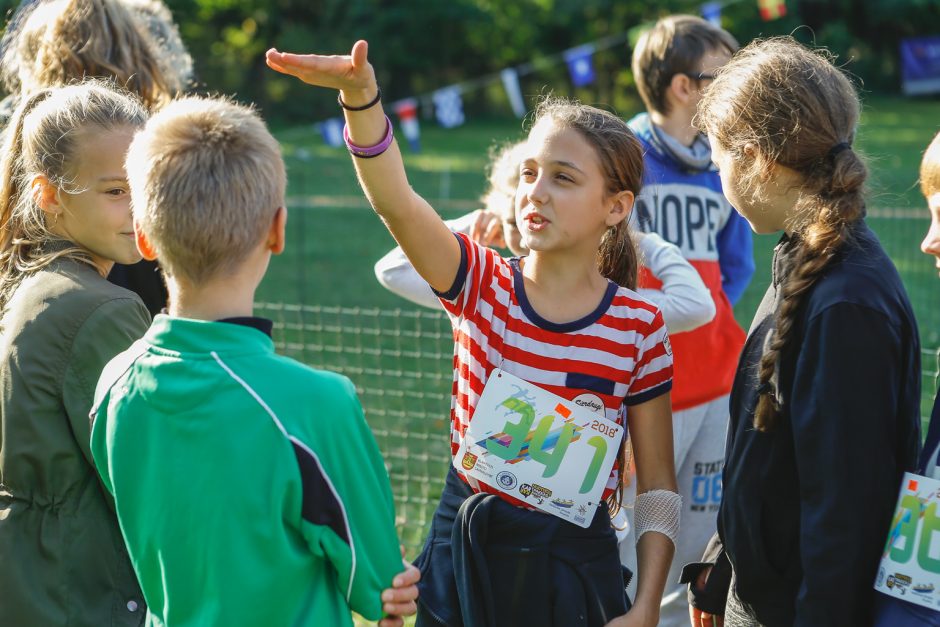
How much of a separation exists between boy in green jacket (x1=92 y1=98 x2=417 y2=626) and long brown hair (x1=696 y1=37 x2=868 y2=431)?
0.83 metres

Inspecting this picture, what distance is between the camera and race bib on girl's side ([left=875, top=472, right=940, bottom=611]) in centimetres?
187

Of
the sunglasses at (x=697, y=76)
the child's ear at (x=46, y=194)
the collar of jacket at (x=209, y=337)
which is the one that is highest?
the sunglasses at (x=697, y=76)

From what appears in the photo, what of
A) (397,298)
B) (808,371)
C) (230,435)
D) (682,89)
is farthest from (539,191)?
(397,298)

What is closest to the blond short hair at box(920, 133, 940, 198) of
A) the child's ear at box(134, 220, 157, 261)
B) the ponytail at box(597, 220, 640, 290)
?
the ponytail at box(597, 220, 640, 290)

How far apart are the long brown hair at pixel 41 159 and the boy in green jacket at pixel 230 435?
1.95 feet


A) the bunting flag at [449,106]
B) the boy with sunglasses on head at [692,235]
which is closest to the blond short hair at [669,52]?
the boy with sunglasses on head at [692,235]

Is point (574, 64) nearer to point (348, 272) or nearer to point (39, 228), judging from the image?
point (348, 272)

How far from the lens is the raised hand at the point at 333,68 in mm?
2020

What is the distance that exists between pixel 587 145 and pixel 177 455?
3.76ft

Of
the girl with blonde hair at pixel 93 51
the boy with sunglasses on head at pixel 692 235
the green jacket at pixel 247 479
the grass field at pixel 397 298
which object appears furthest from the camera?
the grass field at pixel 397 298

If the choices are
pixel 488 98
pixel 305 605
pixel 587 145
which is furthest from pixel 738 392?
pixel 488 98

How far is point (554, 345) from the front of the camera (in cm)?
223

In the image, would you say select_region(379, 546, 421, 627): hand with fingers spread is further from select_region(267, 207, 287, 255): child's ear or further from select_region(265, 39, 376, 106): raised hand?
→ select_region(265, 39, 376, 106): raised hand

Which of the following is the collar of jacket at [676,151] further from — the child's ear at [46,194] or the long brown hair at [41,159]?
the child's ear at [46,194]
